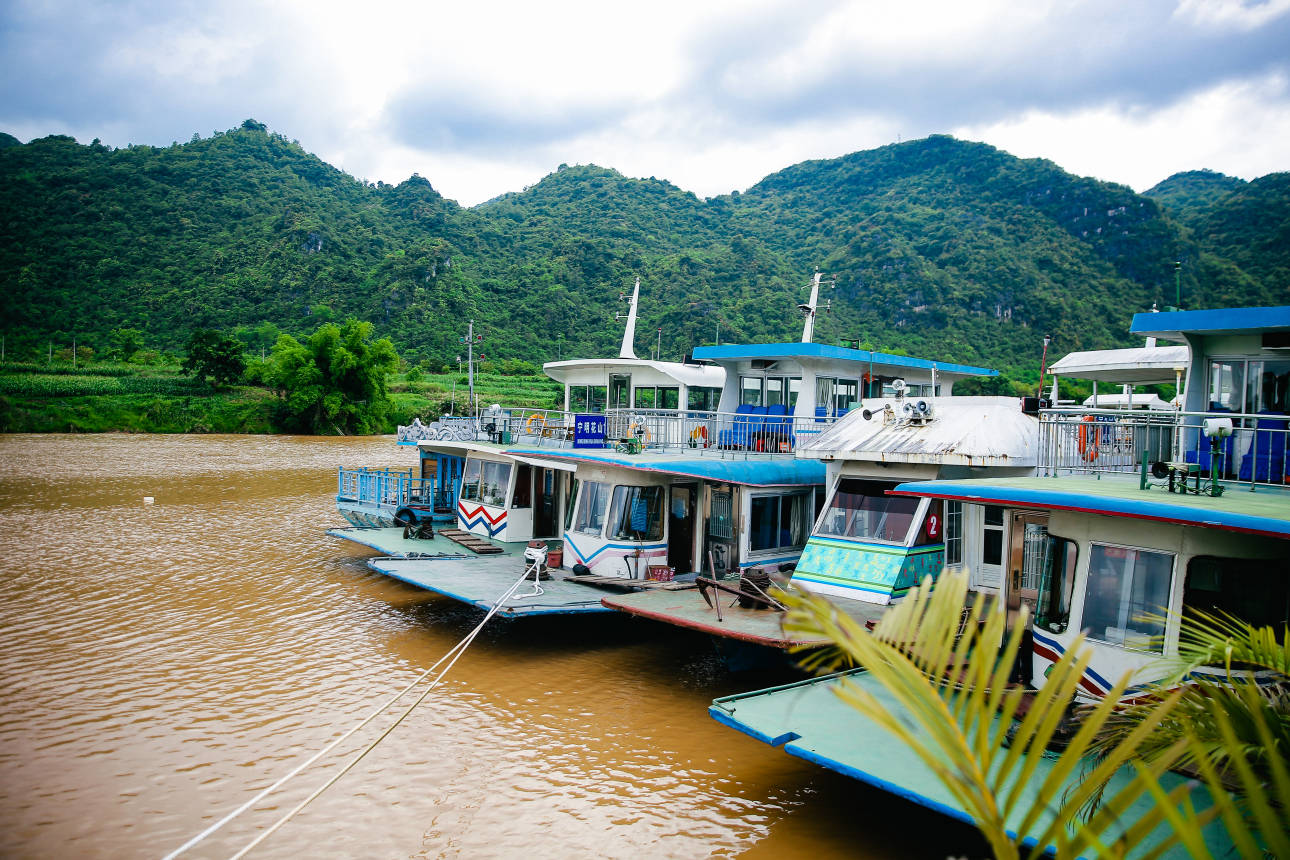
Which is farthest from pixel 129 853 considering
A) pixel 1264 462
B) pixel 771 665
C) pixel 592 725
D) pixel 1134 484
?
pixel 1264 462

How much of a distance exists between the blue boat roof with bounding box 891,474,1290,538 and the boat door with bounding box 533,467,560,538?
9917 millimetres

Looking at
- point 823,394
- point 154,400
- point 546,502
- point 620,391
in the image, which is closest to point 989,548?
point 823,394

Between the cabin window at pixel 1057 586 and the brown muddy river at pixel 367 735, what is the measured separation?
221 cm

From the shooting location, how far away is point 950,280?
5909 centimetres

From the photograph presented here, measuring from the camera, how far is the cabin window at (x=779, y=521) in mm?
13102

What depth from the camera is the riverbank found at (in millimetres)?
49906

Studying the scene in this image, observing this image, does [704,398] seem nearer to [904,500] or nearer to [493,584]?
[493,584]

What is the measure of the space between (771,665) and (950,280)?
5511 cm

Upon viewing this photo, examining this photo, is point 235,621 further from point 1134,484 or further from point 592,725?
point 1134,484

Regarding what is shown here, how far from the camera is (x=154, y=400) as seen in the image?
5366cm

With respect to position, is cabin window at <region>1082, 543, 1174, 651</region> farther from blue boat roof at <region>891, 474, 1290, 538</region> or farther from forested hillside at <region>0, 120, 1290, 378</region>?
forested hillside at <region>0, 120, 1290, 378</region>

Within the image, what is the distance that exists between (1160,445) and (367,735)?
1168 cm

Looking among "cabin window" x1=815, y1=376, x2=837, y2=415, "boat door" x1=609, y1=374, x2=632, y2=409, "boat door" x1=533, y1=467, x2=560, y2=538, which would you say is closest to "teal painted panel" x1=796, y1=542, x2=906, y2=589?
"cabin window" x1=815, y1=376, x2=837, y2=415

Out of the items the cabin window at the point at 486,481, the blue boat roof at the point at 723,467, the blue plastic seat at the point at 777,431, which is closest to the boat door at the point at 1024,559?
the blue boat roof at the point at 723,467
